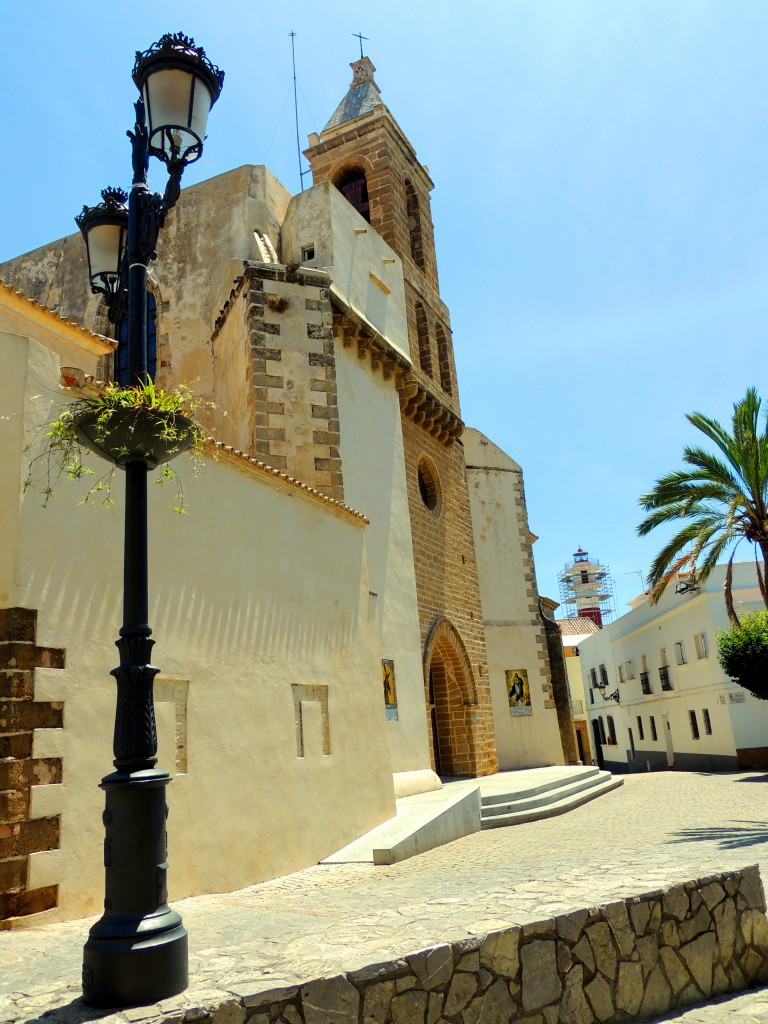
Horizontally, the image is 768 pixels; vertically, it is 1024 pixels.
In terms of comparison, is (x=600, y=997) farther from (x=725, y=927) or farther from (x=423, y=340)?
(x=423, y=340)

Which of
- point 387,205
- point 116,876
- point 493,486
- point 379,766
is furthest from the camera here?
point 493,486

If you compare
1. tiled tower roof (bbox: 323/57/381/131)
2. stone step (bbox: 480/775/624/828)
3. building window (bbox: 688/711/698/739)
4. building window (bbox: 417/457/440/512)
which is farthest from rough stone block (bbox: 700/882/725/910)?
building window (bbox: 688/711/698/739)

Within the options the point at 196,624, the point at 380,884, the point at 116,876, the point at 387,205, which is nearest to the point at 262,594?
the point at 196,624

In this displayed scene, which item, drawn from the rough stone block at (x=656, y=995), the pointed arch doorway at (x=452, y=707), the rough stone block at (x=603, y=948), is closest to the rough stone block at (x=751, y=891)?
the rough stone block at (x=656, y=995)

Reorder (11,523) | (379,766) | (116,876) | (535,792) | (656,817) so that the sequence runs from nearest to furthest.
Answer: (116,876) < (11,523) < (379,766) < (656,817) < (535,792)

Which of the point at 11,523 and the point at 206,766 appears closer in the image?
the point at 11,523

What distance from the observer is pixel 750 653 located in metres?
18.6

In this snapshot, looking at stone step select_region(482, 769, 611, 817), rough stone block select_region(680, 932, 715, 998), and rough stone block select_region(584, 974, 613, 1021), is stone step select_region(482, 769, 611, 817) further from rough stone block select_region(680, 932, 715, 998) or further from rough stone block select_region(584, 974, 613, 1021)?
rough stone block select_region(584, 974, 613, 1021)

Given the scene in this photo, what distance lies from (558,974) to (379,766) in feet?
21.7

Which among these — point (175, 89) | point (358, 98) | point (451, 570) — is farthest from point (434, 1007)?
point (358, 98)

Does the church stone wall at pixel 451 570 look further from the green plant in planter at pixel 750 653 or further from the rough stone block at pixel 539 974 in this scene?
the rough stone block at pixel 539 974

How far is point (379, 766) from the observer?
34.0ft

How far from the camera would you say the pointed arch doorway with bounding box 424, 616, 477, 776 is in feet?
58.1

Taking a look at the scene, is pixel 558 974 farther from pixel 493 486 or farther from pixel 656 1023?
pixel 493 486
